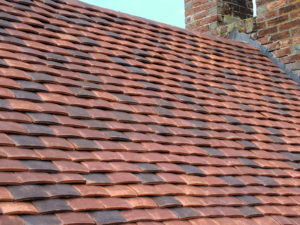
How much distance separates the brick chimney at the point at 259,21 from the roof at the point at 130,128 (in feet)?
3.01

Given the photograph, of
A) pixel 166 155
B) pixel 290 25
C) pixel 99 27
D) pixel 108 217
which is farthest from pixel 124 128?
pixel 290 25

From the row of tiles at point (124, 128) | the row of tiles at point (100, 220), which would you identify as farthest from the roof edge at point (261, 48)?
the row of tiles at point (100, 220)

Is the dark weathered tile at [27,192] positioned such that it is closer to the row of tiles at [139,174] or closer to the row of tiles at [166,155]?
the row of tiles at [139,174]

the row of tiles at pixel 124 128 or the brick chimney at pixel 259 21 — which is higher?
the brick chimney at pixel 259 21

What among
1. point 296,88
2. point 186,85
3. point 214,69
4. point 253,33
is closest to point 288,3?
point 253,33

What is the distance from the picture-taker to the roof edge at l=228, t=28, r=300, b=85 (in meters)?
6.51

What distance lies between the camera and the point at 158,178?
327cm

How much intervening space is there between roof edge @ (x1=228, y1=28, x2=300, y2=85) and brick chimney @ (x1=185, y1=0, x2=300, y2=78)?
0.10ft

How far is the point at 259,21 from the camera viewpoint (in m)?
6.85

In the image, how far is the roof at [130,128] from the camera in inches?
109

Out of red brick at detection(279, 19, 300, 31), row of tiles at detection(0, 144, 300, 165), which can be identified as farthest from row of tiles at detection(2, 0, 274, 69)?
row of tiles at detection(0, 144, 300, 165)

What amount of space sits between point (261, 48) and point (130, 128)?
12.4ft

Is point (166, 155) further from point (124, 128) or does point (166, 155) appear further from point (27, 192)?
point (27, 192)

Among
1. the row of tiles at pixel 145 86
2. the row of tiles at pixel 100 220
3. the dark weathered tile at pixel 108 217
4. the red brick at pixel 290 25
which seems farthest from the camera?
the red brick at pixel 290 25
